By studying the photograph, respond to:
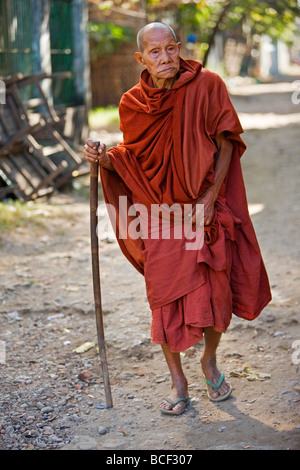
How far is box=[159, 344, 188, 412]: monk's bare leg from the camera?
10.4 ft

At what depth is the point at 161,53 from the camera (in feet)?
9.75

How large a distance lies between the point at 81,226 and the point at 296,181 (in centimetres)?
341

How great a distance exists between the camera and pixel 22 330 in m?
4.21

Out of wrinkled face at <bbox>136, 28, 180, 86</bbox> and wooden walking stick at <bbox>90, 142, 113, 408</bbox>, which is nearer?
wrinkled face at <bbox>136, 28, 180, 86</bbox>

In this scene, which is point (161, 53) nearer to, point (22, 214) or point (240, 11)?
point (22, 214)

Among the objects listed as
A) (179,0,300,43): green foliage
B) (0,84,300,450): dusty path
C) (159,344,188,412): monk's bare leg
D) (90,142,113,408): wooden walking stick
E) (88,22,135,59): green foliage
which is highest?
(179,0,300,43): green foliage

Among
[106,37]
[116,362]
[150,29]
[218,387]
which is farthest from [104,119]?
[218,387]

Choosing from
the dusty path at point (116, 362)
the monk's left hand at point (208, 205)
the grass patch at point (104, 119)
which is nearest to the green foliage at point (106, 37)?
the grass patch at point (104, 119)

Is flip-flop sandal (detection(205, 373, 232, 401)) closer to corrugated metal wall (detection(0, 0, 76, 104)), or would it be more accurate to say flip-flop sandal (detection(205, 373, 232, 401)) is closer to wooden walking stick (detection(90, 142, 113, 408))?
wooden walking stick (detection(90, 142, 113, 408))

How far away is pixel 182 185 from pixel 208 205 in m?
0.17

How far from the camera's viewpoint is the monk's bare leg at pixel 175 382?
3.18 meters

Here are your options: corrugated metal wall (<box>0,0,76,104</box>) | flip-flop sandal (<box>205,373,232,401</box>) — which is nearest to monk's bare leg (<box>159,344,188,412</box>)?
flip-flop sandal (<box>205,373,232,401</box>)

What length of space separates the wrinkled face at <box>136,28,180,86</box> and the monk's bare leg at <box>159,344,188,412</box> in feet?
4.63

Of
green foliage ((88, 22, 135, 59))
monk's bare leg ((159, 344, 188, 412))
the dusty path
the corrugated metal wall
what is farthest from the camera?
green foliage ((88, 22, 135, 59))
